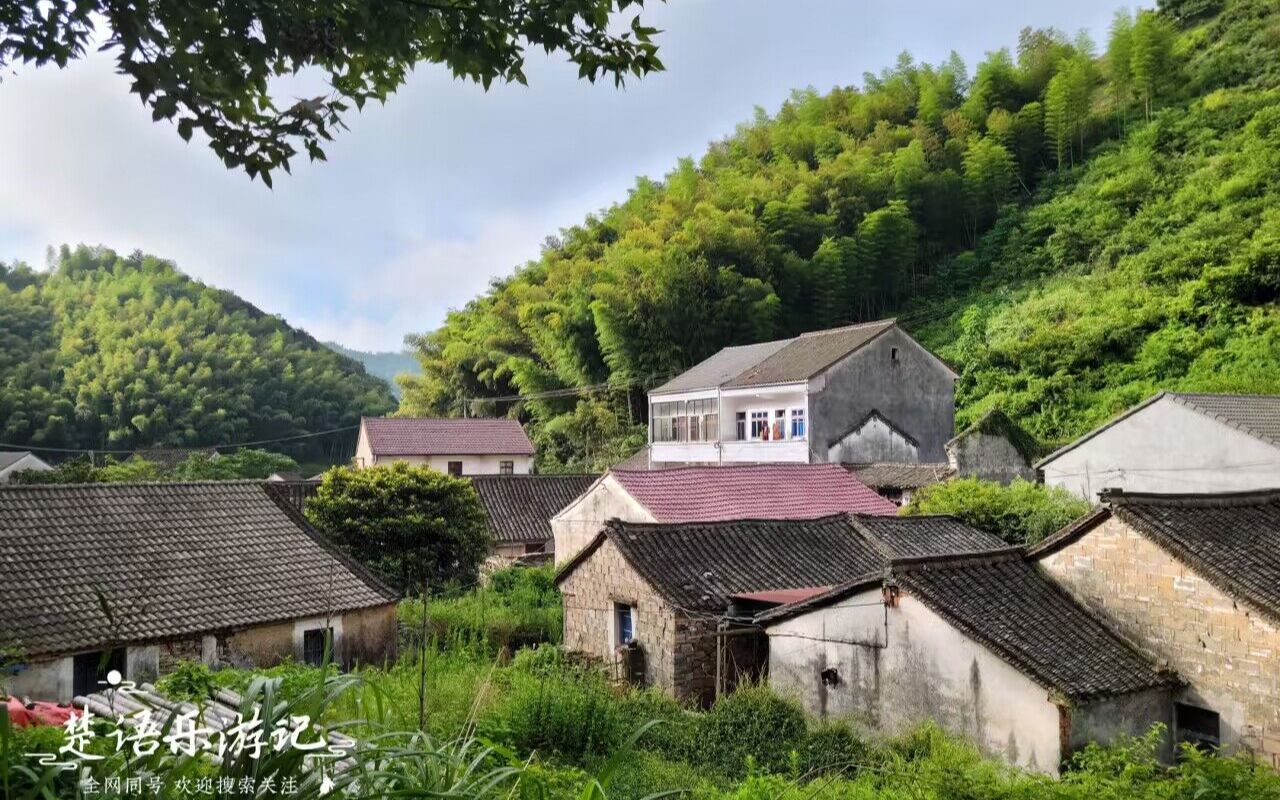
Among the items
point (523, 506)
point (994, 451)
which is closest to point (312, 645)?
point (523, 506)

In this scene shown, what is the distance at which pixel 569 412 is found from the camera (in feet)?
129

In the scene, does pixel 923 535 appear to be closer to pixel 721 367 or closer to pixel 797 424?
pixel 797 424

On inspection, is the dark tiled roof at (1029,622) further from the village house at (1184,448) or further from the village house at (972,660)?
the village house at (1184,448)

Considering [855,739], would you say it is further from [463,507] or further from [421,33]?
[463,507]

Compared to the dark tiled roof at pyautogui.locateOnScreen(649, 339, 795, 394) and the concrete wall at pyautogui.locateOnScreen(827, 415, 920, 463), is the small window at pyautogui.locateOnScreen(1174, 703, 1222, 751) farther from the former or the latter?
the dark tiled roof at pyautogui.locateOnScreen(649, 339, 795, 394)

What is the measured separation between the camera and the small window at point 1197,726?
9353 mm

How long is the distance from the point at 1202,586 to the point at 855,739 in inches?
159

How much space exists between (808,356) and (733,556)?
1402 centimetres

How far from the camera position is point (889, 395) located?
89.1 ft

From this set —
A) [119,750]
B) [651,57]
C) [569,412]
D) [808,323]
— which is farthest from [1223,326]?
[119,750]

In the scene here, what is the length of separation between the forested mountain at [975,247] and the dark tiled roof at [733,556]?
13.8 metres

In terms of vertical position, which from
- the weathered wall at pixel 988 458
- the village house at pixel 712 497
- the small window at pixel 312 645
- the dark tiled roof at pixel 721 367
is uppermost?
the dark tiled roof at pixel 721 367

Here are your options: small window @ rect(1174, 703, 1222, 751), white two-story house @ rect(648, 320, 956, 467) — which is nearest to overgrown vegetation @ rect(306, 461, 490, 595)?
white two-story house @ rect(648, 320, 956, 467)

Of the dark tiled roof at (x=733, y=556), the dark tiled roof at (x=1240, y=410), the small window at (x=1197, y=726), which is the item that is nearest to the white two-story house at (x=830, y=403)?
the dark tiled roof at (x=1240, y=410)
